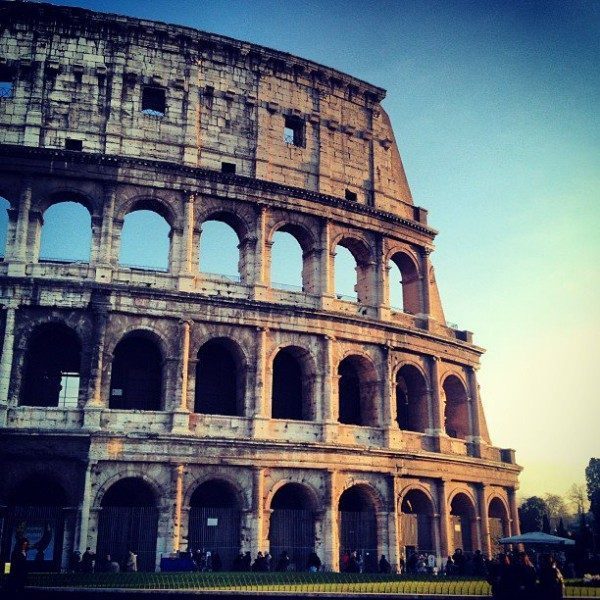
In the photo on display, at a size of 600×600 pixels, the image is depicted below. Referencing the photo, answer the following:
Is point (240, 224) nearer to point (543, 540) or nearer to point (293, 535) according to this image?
point (293, 535)

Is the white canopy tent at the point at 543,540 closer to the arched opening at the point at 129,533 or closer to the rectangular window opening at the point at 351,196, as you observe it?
the arched opening at the point at 129,533

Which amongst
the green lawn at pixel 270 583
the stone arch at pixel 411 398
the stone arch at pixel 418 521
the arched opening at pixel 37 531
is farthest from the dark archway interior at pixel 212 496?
the stone arch at pixel 411 398

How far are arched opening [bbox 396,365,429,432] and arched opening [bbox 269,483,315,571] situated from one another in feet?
17.0

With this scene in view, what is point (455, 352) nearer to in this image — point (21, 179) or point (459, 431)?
point (459, 431)

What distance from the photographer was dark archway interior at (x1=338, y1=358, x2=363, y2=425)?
74.8 feet

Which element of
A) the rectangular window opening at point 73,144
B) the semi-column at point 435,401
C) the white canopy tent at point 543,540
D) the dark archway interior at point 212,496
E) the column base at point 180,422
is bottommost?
the white canopy tent at point 543,540

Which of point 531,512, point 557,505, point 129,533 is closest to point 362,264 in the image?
point 129,533

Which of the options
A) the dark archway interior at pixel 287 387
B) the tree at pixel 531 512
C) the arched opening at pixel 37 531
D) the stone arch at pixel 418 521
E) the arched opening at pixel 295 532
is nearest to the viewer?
the arched opening at pixel 37 531

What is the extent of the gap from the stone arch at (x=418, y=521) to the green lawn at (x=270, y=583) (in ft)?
17.7

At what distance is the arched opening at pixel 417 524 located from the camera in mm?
21667

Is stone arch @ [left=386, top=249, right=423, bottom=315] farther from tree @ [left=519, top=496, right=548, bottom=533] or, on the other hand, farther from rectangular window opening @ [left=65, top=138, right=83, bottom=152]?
tree @ [left=519, top=496, right=548, bottom=533]

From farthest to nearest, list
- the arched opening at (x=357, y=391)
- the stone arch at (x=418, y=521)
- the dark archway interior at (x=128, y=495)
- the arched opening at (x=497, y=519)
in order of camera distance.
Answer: the arched opening at (x=497, y=519), the arched opening at (x=357, y=391), the stone arch at (x=418, y=521), the dark archway interior at (x=128, y=495)

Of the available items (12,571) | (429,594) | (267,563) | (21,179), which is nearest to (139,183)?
(21,179)

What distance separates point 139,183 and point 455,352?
1241cm
